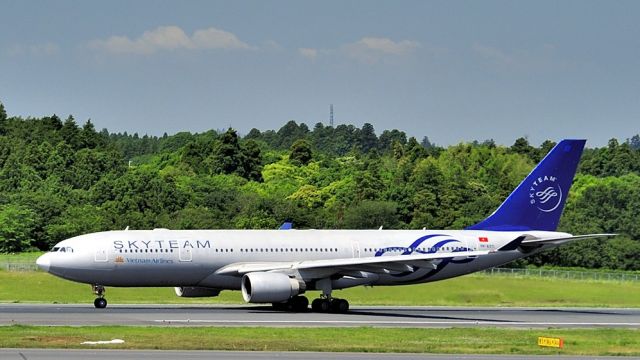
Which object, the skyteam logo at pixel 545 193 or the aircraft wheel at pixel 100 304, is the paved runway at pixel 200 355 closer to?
the aircraft wheel at pixel 100 304

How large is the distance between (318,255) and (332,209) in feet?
247

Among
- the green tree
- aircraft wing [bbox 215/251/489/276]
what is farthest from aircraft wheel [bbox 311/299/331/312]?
the green tree

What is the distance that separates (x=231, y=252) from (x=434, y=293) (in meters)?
17.3

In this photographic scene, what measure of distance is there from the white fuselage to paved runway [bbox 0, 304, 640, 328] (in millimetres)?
1454

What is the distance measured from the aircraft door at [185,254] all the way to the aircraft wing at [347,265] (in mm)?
1536

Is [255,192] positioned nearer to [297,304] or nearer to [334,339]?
[297,304]

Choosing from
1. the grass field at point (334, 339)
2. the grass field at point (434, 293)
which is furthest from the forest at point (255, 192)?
the grass field at point (334, 339)

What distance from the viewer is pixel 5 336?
133ft

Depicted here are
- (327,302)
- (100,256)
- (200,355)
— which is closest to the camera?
(200,355)

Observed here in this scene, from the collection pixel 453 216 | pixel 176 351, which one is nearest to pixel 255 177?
pixel 453 216

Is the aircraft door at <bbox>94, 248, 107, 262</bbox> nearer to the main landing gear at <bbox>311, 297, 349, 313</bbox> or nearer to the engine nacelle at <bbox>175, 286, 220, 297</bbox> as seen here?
the engine nacelle at <bbox>175, 286, 220, 297</bbox>

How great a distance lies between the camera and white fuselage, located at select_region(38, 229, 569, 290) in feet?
190

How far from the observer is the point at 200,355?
35719 mm

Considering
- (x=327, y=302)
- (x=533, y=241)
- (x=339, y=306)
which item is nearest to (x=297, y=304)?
(x=327, y=302)
